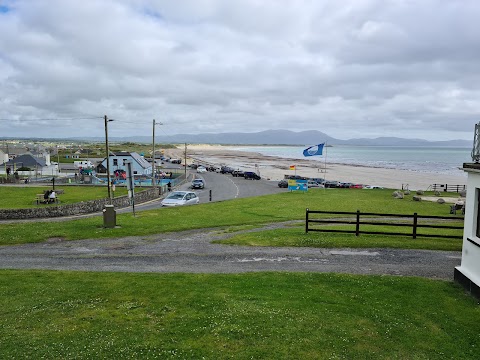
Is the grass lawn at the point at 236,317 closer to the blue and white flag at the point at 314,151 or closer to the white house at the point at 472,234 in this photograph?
the white house at the point at 472,234

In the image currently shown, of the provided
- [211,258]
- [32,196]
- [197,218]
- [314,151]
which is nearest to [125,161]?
[32,196]

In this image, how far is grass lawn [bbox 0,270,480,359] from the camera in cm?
820

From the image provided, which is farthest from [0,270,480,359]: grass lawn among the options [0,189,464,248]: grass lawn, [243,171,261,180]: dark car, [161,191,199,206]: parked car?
[243,171,261,180]: dark car

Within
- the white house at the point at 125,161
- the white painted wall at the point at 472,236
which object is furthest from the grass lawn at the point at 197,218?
the white house at the point at 125,161

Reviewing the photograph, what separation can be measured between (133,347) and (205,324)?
70.1 inches

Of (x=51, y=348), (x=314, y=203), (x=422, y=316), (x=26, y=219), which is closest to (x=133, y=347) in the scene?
(x=51, y=348)

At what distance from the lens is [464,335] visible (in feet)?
29.2

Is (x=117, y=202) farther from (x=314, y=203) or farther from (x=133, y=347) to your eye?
(x=133, y=347)

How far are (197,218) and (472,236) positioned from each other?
18052mm

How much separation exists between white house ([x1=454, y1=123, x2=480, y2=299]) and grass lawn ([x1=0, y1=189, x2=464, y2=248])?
666 centimetres

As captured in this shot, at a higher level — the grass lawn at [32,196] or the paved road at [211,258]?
the paved road at [211,258]

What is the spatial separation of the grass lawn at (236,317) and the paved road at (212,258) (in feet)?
4.23

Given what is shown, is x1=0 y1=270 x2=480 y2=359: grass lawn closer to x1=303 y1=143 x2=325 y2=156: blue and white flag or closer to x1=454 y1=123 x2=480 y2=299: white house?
x1=454 y1=123 x2=480 y2=299: white house

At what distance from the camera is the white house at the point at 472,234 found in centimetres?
1141
